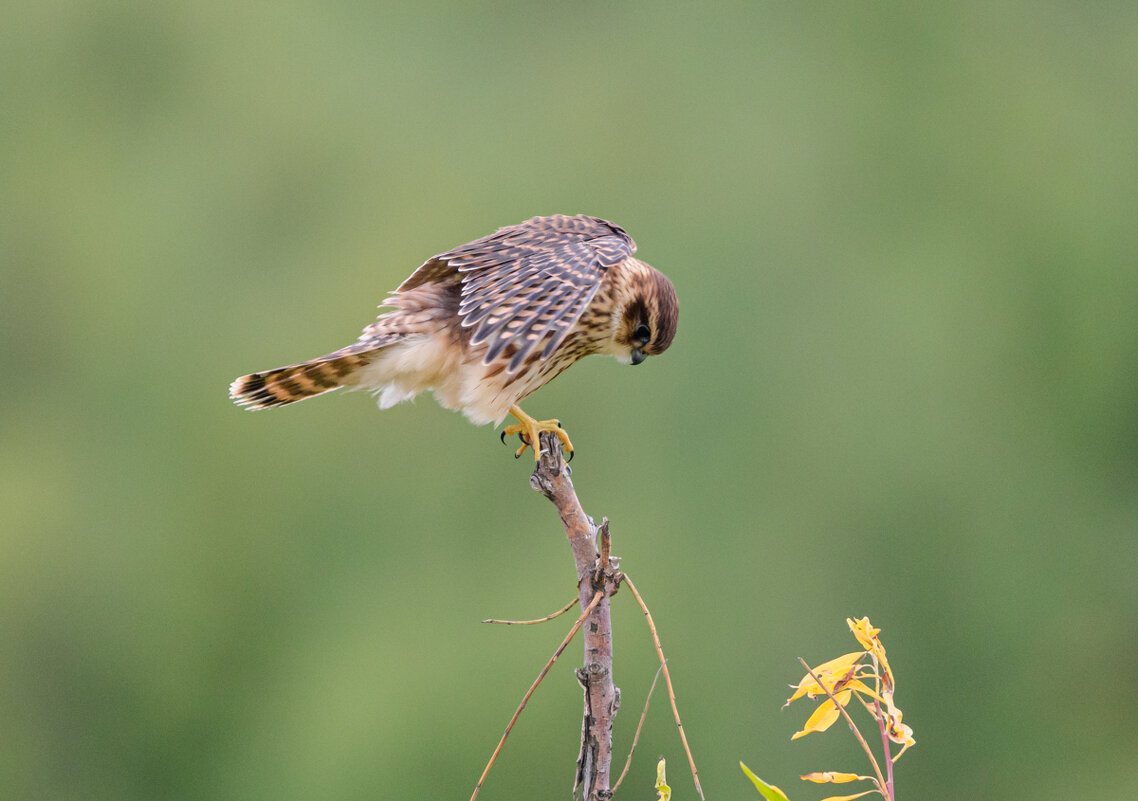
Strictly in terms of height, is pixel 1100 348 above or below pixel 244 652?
above

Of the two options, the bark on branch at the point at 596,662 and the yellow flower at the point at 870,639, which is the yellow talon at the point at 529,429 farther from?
the yellow flower at the point at 870,639

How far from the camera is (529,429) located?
7.00 ft

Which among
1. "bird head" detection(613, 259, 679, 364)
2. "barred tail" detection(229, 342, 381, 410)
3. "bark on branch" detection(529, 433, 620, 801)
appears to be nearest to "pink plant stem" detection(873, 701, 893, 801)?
"bark on branch" detection(529, 433, 620, 801)

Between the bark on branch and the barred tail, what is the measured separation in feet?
2.12

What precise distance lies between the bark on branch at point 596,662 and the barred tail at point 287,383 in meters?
0.64

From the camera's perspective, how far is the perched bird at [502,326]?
1.91m

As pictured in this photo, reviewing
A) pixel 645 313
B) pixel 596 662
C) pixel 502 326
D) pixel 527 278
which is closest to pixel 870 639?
pixel 596 662

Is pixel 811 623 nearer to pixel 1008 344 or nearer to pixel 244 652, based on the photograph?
pixel 1008 344

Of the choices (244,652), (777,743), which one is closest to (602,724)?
(777,743)

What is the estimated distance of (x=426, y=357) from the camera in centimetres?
216

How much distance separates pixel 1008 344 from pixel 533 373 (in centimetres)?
414

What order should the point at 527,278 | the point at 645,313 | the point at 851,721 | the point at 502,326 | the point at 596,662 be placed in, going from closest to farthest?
the point at 851,721 < the point at 596,662 < the point at 502,326 < the point at 527,278 < the point at 645,313

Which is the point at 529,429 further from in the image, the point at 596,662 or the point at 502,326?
the point at 596,662

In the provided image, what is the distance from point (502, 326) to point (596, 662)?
2.13 feet
